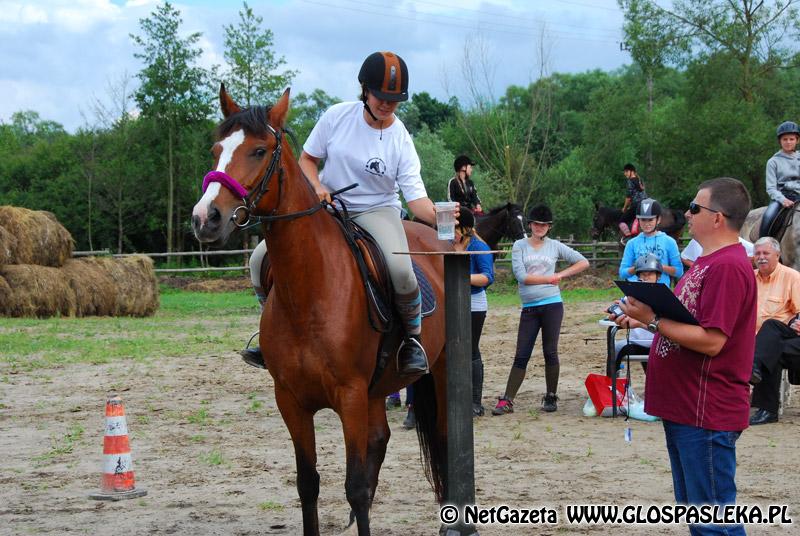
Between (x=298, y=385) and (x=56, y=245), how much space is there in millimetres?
18755

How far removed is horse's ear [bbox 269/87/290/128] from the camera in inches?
193

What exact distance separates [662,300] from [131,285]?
20.3 meters

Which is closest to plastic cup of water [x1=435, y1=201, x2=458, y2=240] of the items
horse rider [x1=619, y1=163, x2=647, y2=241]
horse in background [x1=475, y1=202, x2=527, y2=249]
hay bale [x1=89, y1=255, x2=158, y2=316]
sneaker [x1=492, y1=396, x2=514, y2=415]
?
sneaker [x1=492, y1=396, x2=514, y2=415]

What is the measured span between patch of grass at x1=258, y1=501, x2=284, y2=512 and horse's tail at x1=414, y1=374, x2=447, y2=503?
1018 mm

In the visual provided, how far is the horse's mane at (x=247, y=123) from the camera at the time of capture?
469 cm

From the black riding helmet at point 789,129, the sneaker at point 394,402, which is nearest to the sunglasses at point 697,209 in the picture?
the sneaker at point 394,402

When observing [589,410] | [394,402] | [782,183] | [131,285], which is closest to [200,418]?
[394,402]

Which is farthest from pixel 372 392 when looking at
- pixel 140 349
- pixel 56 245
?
pixel 56 245

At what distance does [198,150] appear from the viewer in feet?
125

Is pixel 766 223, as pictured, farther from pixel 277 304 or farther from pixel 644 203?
pixel 277 304

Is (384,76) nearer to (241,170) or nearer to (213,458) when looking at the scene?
(241,170)

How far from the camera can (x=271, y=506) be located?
6.07m

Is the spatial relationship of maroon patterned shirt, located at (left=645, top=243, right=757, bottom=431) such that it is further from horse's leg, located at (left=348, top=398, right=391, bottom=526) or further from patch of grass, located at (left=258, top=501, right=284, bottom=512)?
patch of grass, located at (left=258, top=501, right=284, bottom=512)

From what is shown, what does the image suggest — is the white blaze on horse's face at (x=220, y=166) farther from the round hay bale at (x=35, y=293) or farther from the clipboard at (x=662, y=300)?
the round hay bale at (x=35, y=293)
